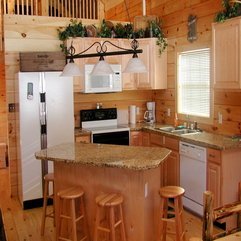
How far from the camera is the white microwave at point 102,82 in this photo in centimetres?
526

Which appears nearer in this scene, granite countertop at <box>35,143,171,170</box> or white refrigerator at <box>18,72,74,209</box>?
granite countertop at <box>35,143,171,170</box>

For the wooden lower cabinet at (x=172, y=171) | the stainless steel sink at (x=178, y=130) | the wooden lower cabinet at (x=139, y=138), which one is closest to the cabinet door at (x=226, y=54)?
the stainless steel sink at (x=178, y=130)

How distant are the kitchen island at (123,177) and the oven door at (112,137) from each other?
1508mm

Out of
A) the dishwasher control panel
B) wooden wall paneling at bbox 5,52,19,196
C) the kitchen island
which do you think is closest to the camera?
the kitchen island

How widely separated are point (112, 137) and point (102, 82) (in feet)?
2.75

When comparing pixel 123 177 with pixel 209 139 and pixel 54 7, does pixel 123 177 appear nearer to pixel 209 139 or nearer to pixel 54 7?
pixel 209 139

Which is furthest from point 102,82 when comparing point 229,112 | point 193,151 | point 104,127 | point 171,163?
point 229,112

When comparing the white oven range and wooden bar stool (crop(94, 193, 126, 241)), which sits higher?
the white oven range

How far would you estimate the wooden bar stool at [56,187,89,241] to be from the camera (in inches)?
128

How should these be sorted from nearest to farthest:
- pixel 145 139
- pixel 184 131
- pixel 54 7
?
pixel 184 131
pixel 145 139
pixel 54 7

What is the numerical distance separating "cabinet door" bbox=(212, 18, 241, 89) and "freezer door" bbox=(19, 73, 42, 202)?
2272 mm

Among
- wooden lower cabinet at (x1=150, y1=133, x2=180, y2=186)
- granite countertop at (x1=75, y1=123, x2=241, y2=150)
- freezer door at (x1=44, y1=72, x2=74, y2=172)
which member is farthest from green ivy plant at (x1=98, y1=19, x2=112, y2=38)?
wooden lower cabinet at (x1=150, y1=133, x2=180, y2=186)

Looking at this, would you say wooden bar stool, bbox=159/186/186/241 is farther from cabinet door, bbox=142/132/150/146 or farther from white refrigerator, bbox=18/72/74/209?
cabinet door, bbox=142/132/150/146

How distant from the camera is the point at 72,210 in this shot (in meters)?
3.26
